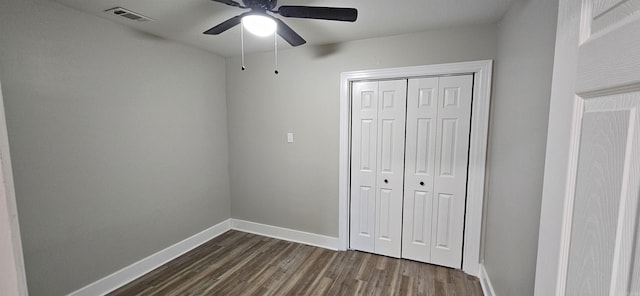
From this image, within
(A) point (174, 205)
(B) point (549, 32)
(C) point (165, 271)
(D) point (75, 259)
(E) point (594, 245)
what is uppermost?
(B) point (549, 32)

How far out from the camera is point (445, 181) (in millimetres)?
2344

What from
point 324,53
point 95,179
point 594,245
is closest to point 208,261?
point 95,179

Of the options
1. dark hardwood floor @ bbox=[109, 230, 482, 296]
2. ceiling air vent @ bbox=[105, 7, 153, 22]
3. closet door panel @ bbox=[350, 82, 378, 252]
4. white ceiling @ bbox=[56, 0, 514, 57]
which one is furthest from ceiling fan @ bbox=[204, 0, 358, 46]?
dark hardwood floor @ bbox=[109, 230, 482, 296]

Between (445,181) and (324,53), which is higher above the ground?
(324,53)

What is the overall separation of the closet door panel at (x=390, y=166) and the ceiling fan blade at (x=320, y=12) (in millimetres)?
1112

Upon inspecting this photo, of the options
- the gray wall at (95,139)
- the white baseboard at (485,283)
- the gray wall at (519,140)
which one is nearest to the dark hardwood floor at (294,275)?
the white baseboard at (485,283)

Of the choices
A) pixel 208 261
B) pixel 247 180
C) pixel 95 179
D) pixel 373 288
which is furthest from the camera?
pixel 247 180

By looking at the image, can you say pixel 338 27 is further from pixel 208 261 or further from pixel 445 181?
pixel 208 261

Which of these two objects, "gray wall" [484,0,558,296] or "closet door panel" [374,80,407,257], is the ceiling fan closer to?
"gray wall" [484,0,558,296]

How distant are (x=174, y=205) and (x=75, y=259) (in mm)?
840

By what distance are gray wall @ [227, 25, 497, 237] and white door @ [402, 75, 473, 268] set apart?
1.05 ft

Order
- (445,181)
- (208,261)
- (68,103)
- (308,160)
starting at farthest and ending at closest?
(308,160), (208,261), (445,181), (68,103)

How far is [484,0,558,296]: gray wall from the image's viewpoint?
4.04 feet

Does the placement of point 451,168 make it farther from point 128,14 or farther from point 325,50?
point 128,14
